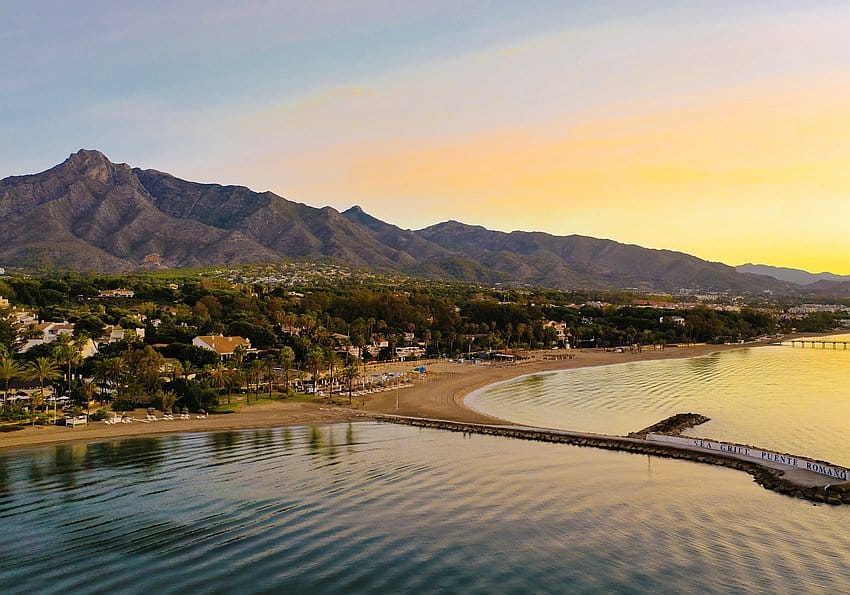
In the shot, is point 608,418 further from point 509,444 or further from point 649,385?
point 649,385

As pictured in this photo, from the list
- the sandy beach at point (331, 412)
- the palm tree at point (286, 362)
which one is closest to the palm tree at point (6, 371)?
the sandy beach at point (331, 412)

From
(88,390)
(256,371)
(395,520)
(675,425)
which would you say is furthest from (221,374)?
(675,425)

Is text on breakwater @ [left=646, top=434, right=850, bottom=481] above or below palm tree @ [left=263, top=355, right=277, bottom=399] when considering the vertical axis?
below

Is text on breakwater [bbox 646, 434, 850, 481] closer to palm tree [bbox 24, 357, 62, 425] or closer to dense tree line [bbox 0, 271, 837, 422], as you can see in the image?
dense tree line [bbox 0, 271, 837, 422]

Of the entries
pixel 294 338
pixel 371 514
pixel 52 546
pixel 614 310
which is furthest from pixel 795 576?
pixel 614 310

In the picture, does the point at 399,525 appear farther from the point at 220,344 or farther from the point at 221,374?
the point at 220,344

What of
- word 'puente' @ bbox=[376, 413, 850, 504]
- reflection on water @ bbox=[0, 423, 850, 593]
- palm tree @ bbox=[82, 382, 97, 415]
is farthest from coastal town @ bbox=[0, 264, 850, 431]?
word 'puente' @ bbox=[376, 413, 850, 504]
